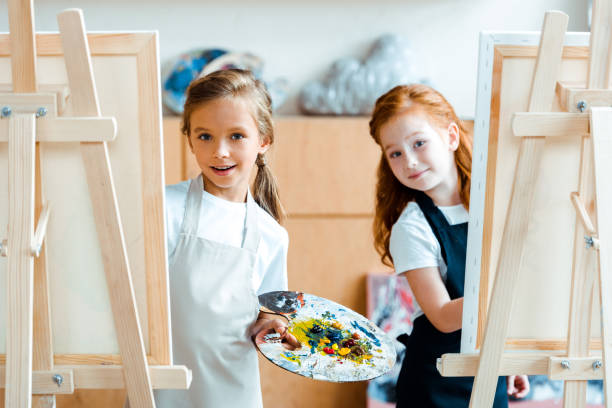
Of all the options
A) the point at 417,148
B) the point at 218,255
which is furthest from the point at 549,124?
the point at 218,255

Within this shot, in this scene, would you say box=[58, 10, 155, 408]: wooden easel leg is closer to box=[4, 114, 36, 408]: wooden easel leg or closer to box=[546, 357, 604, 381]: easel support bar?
box=[4, 114, 36, 408]: wooden easel leg

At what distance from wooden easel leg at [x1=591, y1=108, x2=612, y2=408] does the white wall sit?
1816mm

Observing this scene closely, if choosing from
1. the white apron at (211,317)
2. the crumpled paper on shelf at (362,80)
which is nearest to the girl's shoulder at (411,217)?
the white apron at (211,317)

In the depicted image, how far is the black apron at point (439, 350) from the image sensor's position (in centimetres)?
132

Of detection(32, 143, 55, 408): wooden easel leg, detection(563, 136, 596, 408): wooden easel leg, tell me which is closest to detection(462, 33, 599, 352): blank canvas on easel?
detection(563, 136, 596, 408): wooden easel leg

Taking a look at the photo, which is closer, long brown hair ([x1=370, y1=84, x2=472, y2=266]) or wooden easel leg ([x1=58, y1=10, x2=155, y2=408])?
wooden easel leg ([x1=58, y1=10, x2=155, y2=408])

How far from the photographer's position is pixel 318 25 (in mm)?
2826

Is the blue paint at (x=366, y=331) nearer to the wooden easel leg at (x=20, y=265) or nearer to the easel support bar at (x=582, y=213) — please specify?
the easel support bar at (x=582, y=213)

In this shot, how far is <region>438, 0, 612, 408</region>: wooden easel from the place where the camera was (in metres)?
1.04

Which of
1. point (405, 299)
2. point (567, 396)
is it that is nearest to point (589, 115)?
point (567, 396)

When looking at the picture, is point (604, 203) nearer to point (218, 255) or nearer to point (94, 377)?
point (218, 255)

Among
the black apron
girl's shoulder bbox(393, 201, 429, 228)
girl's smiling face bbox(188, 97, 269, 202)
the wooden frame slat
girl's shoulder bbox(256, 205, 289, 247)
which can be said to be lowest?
the black apron

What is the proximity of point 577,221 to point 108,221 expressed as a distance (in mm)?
798

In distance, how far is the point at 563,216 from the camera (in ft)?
3.72
